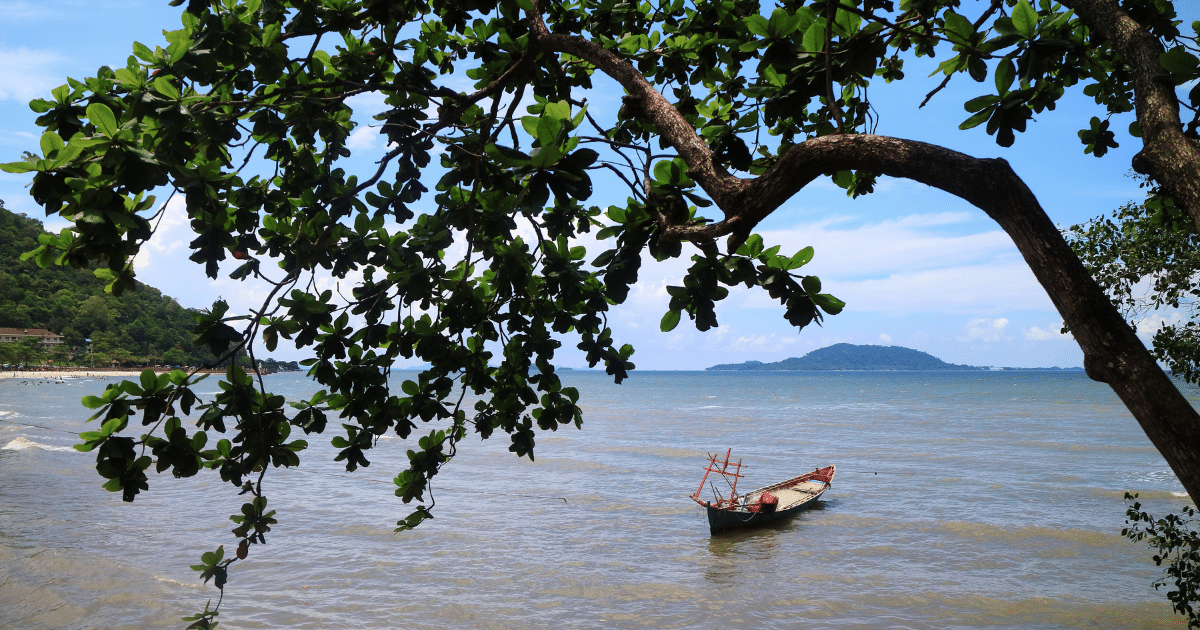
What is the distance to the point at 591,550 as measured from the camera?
522 inches

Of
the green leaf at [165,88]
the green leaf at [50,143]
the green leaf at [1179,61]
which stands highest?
the green leaf at [1179,61]

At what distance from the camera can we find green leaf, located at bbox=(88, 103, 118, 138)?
177 centimetres

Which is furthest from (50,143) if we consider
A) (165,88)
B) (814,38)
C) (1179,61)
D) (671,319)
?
(1179,61)

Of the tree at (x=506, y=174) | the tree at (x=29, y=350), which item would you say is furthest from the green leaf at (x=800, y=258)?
the tree at (x=29, y=350)

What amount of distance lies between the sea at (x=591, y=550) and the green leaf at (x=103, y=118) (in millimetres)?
9022

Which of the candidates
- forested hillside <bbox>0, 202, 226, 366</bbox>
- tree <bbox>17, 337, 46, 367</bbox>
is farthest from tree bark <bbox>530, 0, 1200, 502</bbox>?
tree <bbox>17, 337, 46, 367</bbox>

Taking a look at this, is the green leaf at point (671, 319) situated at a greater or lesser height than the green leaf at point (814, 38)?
lesser

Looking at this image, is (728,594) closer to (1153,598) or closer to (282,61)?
(1153,598)

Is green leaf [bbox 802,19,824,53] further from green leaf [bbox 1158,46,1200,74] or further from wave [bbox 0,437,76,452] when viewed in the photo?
wave [bbox 0,437,76,452]

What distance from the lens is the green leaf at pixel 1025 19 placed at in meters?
1.94

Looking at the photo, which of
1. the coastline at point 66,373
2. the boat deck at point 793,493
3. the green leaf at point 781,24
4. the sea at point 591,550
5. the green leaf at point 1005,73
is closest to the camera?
the green leaf at point 1005,73

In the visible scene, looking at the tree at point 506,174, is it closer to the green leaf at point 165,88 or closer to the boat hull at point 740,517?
the green leaf at point 165,88

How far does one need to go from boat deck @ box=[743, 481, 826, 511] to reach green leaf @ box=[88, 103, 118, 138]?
50.4 ft

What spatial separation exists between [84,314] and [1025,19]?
113 m
